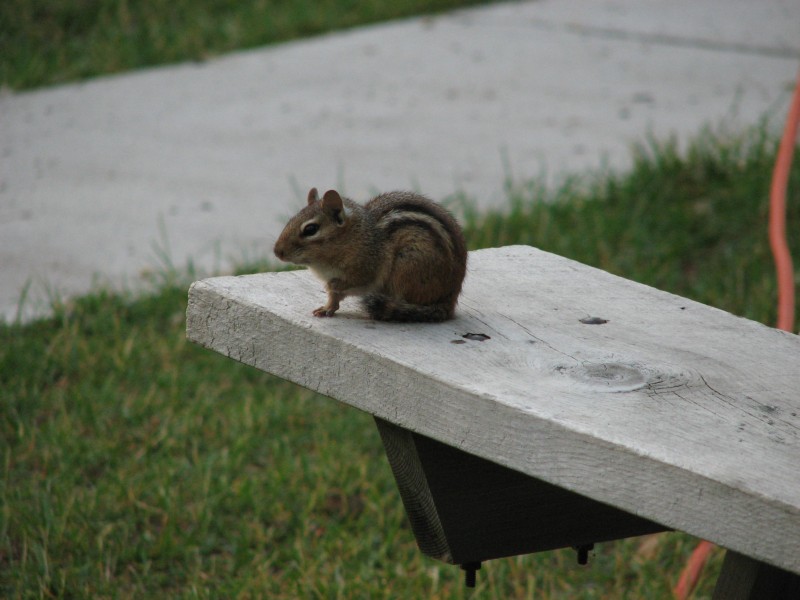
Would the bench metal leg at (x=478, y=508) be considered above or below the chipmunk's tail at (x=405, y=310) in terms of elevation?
below

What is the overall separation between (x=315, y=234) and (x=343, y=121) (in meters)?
4.54

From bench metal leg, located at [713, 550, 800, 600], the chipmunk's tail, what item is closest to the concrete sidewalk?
the chipmunk's tail

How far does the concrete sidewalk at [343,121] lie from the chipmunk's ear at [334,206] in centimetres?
250

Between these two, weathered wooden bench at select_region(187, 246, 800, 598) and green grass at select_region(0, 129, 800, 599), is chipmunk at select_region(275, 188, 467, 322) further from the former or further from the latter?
green grass at select_region(0, 129, 800, 599)

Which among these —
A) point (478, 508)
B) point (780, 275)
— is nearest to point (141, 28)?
point (780, 275)

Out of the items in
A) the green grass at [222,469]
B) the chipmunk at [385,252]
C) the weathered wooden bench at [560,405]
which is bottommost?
the green grass at [222,469]

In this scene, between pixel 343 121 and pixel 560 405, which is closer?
pixel 560 405

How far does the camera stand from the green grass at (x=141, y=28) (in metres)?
7.50

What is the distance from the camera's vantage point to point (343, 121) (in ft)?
22.9

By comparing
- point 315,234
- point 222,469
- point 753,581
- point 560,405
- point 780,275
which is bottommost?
point 222,469

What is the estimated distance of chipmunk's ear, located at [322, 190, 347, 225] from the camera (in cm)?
250

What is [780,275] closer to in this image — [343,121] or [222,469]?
[222,469]

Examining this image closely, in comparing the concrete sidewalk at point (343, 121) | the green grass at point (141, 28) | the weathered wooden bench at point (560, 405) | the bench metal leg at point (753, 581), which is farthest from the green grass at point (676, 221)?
the green grass at point (141, 28)

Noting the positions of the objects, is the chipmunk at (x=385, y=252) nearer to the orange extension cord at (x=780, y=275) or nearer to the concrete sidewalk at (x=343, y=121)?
the orange extension cord at (x=780, y=275)
